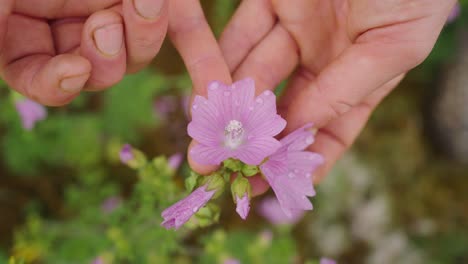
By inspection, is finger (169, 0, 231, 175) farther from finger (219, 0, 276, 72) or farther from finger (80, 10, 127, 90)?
finger (80, 10, 127, 90)

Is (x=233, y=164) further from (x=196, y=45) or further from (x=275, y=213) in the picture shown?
(x=275, y=213)

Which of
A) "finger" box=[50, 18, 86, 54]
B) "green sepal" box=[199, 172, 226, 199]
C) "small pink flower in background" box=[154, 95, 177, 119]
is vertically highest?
"finger" box=[50, 18, 86, 54]

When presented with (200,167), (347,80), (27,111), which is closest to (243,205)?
(200,167)

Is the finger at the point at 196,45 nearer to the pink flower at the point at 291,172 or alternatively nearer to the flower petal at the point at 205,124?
the flower petal at the point at 205,124

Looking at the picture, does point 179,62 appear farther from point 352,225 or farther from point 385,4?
point 385,4

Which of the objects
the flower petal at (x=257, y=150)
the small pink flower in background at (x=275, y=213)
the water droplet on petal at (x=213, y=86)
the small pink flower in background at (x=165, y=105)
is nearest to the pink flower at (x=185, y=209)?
the flower petal at (x=257, y=150)

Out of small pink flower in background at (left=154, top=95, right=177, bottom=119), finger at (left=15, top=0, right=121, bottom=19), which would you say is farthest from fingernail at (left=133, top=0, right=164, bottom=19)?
small pink flower in background at (left=154, top=95, right=177, bottom=119)
